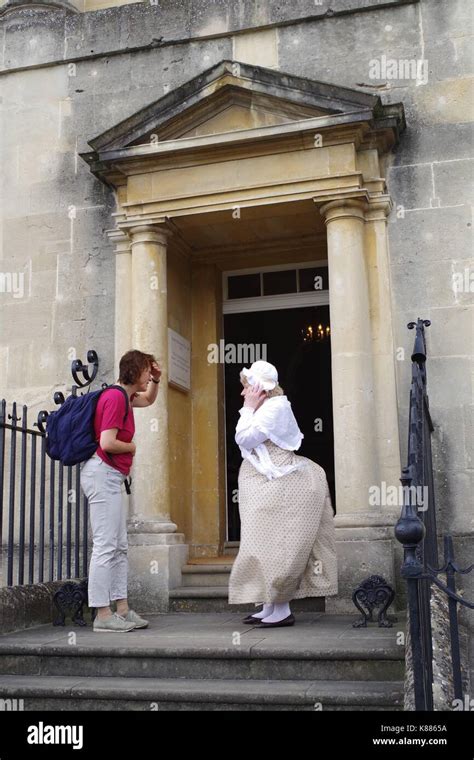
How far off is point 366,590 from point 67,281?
12.2ft

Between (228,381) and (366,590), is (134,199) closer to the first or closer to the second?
(228,381)

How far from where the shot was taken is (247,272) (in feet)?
27.5

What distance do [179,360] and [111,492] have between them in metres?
2.41

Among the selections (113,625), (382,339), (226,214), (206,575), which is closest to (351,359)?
(382,339)

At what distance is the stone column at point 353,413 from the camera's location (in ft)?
20.5

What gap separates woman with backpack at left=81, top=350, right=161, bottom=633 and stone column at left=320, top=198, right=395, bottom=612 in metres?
1.57

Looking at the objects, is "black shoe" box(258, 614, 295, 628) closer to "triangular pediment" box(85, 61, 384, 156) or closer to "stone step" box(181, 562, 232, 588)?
"stone step" box(181, 562, 232, 588)

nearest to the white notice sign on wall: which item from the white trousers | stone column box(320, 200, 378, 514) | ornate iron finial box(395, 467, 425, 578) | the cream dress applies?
stone column box(320, 200, 378, 514)

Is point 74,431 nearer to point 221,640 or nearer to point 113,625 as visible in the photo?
point 113,625

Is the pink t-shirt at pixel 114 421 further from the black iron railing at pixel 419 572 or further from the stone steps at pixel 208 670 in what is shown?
the black iron railing at pixel 419 572

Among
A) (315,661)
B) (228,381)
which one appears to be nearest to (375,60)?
(228,381)

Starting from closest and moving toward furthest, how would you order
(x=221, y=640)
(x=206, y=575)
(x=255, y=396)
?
(x=221, y=640), (x=255, y=396), (x=206, y=575)

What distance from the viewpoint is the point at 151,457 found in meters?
6.98

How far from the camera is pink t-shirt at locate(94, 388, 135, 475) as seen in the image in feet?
17.7
